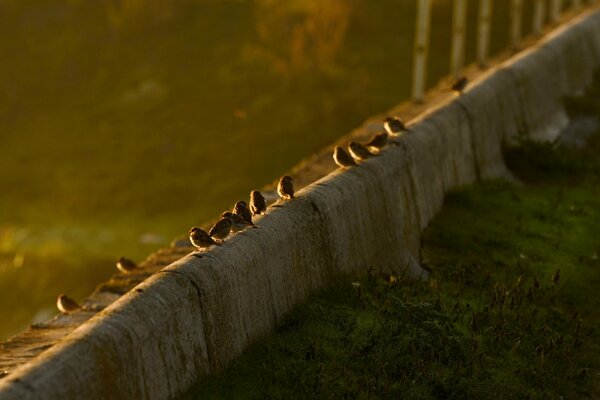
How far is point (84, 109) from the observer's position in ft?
183

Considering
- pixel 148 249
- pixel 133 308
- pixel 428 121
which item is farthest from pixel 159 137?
pixel 133 308

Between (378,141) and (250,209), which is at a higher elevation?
(250,209)

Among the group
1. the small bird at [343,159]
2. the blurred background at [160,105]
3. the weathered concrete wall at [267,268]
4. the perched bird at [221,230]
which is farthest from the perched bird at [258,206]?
the blurred background at [160,105]

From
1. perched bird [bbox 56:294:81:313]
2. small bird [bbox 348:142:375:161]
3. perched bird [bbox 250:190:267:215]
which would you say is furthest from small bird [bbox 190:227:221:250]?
perched bird [bbox 56:294:81:313]

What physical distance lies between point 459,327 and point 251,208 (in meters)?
2.11

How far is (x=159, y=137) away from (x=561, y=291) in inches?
1560

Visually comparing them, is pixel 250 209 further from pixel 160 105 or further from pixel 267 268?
pixel 160 105

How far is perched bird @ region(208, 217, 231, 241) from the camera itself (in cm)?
1098

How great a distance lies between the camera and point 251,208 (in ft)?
39.6

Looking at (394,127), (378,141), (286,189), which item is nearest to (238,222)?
(286,189)

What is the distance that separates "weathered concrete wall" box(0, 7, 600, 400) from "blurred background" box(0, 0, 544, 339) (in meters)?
27.5

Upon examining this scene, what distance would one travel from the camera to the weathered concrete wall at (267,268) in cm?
880

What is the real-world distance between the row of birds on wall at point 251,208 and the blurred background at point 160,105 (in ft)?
92.8

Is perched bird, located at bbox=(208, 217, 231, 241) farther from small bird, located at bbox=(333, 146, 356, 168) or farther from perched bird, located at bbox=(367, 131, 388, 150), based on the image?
perched bird, located at bbox=(367, 131, 388, 150)
